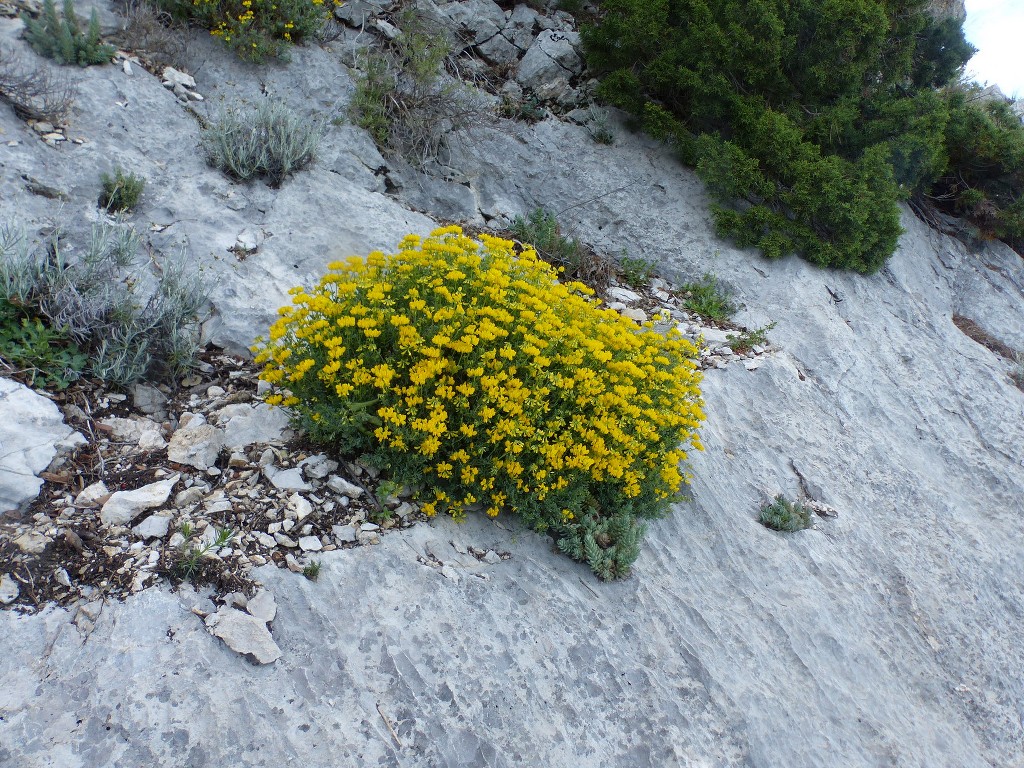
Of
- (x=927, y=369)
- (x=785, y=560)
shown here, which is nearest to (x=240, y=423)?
(x=785, y=560)

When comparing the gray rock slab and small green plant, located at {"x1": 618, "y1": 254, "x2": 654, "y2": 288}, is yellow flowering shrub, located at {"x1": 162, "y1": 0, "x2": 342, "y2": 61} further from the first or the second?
the gray rock slab

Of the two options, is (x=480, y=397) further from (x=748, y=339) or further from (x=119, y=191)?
(x=748, y=339)

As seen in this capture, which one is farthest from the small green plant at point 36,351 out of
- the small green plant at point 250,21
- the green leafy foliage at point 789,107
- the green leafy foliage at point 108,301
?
the green leafy foliage at point 789,107

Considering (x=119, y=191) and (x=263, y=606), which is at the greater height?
(x=263, y=606)

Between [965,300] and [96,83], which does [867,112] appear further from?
[96,83]

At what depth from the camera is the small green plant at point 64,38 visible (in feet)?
18.8

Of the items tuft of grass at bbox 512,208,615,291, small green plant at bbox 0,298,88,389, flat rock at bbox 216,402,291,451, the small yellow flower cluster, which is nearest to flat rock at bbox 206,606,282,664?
flat rock at bbox 216,402,291,451

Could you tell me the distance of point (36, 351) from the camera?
3777 millimetres

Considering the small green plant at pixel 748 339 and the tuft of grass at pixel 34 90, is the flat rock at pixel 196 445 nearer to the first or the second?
the tuft of grass at pixel 34 90

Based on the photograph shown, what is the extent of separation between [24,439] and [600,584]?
9.96 ft

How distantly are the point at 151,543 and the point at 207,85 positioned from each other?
506 centimetres

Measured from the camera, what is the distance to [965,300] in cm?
880

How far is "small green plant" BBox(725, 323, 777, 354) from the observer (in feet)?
20.9

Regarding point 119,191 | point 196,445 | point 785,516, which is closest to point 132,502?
point 196,445
